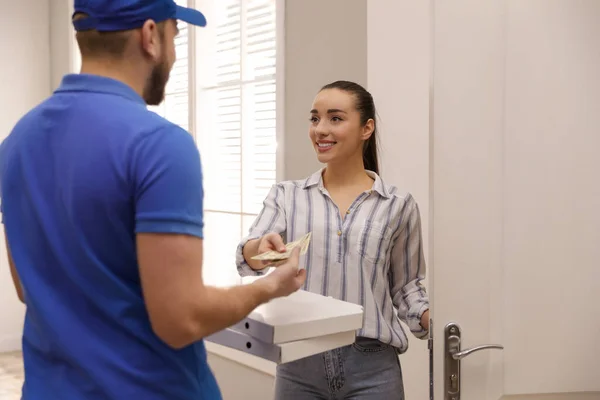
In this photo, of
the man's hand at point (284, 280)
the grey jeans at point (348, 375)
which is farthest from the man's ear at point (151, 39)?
the grey jeans at point (348, 375)

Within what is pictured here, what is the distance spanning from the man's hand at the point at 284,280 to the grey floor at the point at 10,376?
3.50 meters

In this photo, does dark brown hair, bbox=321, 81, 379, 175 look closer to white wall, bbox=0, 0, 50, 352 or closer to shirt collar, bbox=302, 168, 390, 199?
shirt collar, bbox=302, 168, 390, 199

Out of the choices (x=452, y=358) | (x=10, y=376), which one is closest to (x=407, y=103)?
(x=452, y=358)

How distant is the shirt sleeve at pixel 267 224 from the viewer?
1.83m

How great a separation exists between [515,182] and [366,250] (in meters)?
0.44

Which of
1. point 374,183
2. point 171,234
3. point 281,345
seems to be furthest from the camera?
point 374,183

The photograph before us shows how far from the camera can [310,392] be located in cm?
173

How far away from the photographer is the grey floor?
13.5 feet

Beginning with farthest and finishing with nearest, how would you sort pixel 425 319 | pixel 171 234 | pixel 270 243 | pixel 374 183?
pixel 374 183 < pixel 425 319 < pixel 270 243 < pixel 171 234

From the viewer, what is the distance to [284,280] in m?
1.11

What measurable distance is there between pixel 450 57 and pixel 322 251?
2.04 feet

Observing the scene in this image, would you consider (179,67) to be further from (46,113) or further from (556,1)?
(46,113)

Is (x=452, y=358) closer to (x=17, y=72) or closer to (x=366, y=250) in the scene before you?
(x=366, y=250)

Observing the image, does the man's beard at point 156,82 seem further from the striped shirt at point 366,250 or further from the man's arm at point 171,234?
the striped shirt at point 366,250
